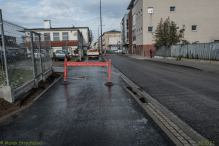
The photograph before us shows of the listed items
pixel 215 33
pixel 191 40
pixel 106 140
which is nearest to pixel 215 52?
pixel 106 140

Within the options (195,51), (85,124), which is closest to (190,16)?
(195,51)

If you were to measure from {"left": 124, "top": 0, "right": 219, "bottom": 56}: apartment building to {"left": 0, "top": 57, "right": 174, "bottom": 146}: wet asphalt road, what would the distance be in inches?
1355

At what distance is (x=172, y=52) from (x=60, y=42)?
27.4 meters

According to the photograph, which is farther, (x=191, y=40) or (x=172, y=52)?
(x=191, y=40)

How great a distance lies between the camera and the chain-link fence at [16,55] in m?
4.88

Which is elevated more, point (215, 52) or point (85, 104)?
point (215, 52)

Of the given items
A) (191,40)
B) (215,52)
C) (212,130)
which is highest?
(191,40)

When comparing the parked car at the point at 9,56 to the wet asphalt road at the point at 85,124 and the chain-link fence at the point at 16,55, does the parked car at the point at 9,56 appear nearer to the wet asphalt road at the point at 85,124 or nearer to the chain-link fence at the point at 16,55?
the chain-link fence at the point at 16,55

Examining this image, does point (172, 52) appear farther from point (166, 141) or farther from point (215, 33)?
point (166, 141)

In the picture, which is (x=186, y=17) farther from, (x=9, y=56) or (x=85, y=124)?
(x=85, y=124)

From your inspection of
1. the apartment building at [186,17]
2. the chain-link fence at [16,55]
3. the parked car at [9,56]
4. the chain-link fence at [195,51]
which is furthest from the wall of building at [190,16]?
A: the parked car at [9,56]

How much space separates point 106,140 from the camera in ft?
10.6

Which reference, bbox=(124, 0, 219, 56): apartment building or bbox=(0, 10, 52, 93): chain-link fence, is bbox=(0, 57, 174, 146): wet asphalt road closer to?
bbox=(0, 10, 52, 93): chain-link fence

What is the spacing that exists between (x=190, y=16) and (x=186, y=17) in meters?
0.88
